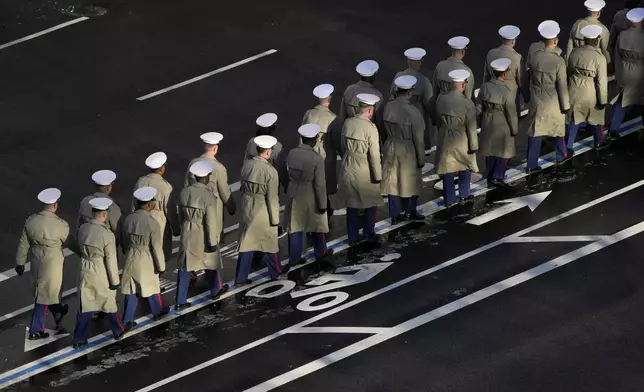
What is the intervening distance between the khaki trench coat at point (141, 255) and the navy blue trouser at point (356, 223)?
301 cm

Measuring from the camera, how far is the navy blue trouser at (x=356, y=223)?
68.0 feet

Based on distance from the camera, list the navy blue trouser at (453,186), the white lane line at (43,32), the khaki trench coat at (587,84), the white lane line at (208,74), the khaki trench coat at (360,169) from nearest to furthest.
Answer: the khaki trench coat at (360,169), the navy blue trouser at (453,186), the khaki trench coat at (587,84), the white lane line at (208,74), the white lane line at (43,32)

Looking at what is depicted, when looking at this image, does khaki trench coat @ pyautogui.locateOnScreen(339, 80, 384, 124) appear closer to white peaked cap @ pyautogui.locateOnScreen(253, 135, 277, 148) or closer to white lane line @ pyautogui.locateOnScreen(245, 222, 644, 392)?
white peaked cap @ pyautogui.locateOnScreen(253, 135, 277, 148)

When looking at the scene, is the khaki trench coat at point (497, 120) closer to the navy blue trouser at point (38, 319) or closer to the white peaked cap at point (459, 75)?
the white peaked cap at point (459, 75)

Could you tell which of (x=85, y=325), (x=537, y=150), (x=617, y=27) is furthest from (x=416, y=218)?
(x=85, y=325)

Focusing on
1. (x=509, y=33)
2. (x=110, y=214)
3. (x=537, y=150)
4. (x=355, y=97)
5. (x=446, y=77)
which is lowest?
(x=537, y=150)

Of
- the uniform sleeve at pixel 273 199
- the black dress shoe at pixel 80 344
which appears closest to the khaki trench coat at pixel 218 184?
the uniform sleeve at pixel 273 199

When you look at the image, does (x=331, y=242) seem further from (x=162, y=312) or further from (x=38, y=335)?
(x=38, y=335)

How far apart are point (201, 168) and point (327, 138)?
2.61 m

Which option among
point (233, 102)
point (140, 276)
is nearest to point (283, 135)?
point (233, 102)

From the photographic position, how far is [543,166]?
2258 centimetres

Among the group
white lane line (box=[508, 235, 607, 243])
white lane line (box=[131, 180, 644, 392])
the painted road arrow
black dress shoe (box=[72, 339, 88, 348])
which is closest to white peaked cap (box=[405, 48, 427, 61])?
the painted road arrow

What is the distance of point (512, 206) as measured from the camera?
21.4 meters

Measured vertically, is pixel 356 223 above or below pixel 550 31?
below
